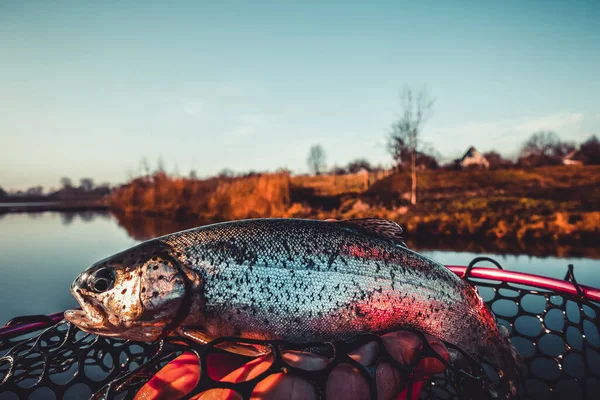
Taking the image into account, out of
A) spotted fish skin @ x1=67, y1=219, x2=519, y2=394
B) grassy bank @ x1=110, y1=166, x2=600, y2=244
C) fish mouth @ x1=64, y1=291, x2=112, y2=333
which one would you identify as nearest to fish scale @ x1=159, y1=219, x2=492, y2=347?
spotted fish skin @ x1=67, y1=219, x2=519, y2=394

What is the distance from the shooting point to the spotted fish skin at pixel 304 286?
2010 mm

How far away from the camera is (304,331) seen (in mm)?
2043

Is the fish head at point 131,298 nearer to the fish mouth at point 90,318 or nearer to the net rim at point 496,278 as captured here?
the fish mouth at point 90,318

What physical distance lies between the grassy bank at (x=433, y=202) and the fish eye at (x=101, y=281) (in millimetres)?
17045

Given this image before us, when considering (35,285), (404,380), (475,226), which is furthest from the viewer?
(475,226)

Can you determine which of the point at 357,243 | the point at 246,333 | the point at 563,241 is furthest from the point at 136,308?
the point at 563,241

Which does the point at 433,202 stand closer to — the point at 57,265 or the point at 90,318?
the point at 57,265

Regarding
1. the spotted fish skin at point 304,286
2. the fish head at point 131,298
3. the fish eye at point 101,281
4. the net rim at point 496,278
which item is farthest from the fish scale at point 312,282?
the net rim at point 496,278

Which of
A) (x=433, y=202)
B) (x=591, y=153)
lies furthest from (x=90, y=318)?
(x=591, y=153)

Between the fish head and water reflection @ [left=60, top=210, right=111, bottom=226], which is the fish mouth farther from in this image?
water reflection @ [left=60, top=210, right=111, bottom=226]

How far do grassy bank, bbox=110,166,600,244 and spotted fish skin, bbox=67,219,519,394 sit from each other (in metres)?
16.0

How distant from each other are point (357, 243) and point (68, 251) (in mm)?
19493

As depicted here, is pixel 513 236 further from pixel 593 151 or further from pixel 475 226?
pixel 593 151

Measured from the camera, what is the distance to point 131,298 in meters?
1.98
